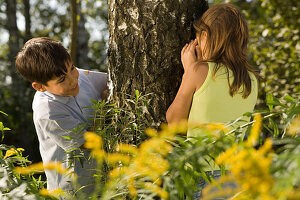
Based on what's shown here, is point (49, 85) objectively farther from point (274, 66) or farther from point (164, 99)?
point (274, 66)

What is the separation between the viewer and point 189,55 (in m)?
1.96

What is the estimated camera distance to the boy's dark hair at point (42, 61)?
2.14 m

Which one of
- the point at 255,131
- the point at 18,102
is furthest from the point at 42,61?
the point at 18,102

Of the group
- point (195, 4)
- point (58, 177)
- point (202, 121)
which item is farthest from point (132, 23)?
point (58, 177)

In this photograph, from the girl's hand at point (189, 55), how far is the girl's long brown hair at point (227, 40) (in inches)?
2.4

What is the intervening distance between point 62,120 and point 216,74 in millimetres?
911

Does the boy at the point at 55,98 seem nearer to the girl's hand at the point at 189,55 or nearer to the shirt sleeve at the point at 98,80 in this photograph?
the shirt sleeve at the point at 98,80

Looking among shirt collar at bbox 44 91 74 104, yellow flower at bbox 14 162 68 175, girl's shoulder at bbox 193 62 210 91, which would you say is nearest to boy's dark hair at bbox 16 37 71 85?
shirt collar at bbox 44 91 74 104

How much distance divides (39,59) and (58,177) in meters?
0.74

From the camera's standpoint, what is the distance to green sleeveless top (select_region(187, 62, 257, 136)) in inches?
72.6

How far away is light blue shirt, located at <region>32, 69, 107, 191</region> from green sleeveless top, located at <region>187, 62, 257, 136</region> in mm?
597

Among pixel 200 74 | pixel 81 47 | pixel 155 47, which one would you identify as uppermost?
pixel 155 47

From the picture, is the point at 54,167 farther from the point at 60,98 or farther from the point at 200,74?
the point at 60,98

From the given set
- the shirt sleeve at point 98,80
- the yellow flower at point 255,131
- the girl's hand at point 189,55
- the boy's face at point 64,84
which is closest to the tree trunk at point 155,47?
the girl's hand at point 189,55
